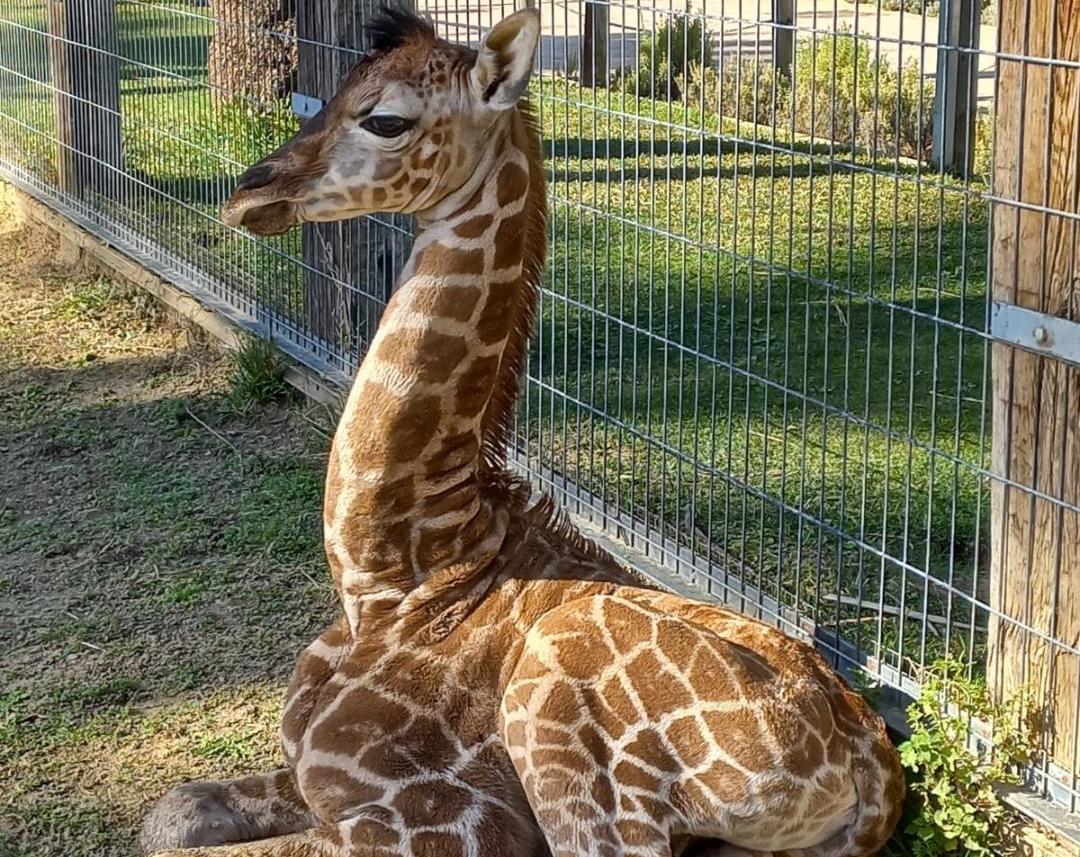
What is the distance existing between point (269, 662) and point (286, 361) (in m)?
2.28

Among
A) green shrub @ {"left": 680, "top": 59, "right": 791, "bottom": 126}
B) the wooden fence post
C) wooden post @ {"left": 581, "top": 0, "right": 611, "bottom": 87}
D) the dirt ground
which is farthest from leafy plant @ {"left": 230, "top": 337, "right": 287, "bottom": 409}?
wooden post @ {"left": 581, "top": 0, "right": 611, "bottom": 87}

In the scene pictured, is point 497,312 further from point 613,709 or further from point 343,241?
point 343,241

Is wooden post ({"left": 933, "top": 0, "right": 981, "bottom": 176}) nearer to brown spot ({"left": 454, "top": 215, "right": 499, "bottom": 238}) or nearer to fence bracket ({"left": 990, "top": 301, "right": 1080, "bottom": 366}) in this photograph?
fence bracket ({"left": 990, "top": 301, "right": 1080, "bottom": 366})

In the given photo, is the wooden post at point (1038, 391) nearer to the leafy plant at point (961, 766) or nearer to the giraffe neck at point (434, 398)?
the leafy plant at point (961, 766)

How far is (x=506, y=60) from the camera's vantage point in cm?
384

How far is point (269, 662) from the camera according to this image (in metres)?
5.15

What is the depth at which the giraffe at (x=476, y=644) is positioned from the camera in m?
3.49

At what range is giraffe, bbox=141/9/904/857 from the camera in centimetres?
349

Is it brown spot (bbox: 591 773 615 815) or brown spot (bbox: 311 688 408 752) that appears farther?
brown spot (bbox: 311 688 408 752)

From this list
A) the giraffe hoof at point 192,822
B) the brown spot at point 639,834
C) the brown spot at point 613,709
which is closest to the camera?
the brown spot at point 639,834

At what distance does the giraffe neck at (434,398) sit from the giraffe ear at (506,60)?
0.34 ft

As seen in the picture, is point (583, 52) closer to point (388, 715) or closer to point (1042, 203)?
point (1042, 203)

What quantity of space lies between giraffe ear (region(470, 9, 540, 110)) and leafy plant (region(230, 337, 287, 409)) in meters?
3.49

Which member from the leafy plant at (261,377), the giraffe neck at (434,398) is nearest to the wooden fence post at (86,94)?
the leafy plant at (261,377)
